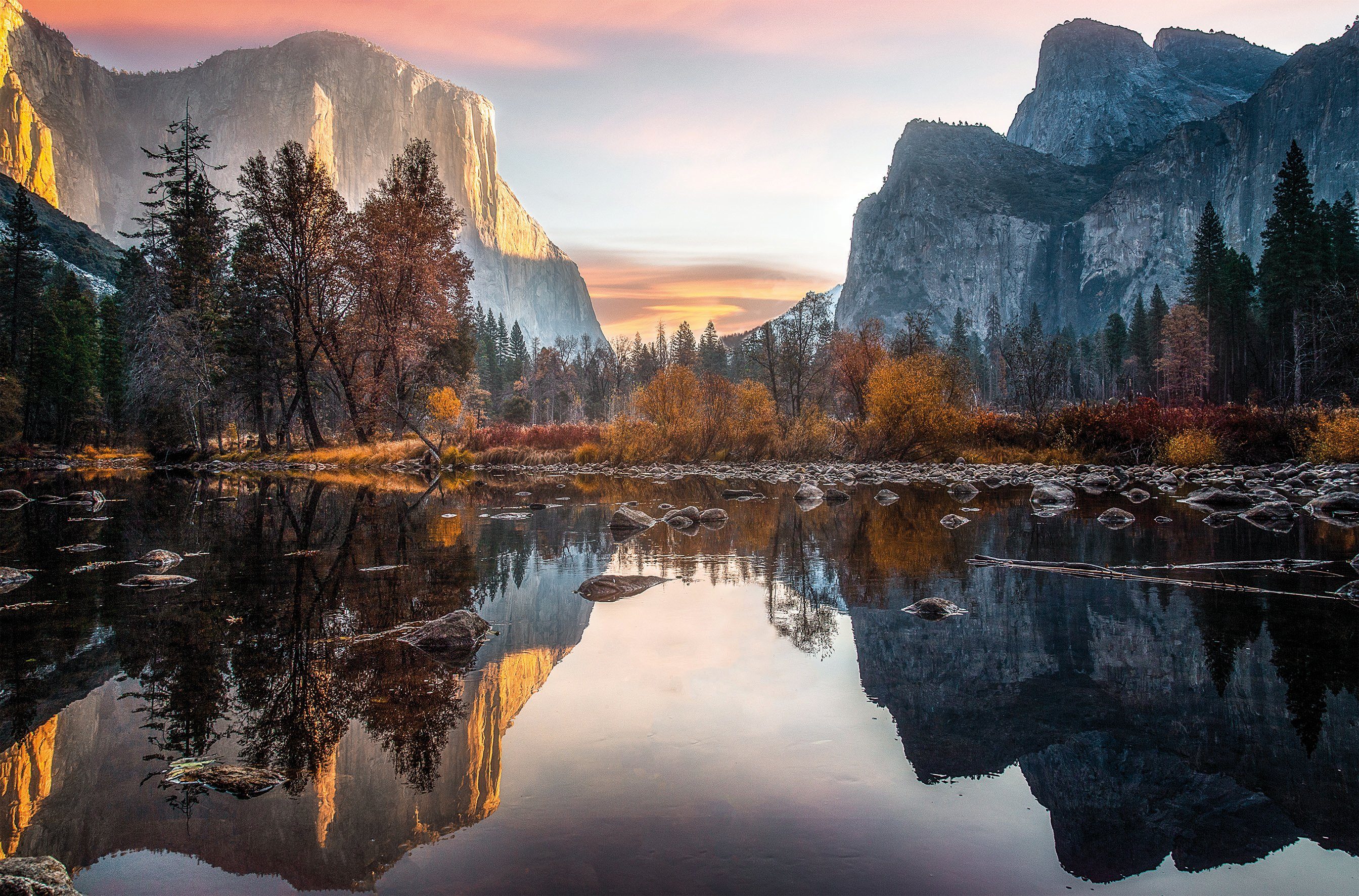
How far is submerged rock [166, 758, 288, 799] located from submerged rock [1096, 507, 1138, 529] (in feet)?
35.5

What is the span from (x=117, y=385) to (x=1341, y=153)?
214 m

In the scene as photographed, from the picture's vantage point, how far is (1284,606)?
5.55 meters

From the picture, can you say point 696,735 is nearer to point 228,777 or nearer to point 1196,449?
point 228,777

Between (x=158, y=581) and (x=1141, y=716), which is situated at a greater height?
(x=158, y=581)

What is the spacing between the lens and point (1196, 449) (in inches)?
858

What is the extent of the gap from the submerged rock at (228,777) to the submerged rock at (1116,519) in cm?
1083

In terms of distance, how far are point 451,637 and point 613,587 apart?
207cm

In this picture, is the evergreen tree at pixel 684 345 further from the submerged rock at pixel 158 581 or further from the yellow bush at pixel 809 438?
the submerged rock at pixel 158 581

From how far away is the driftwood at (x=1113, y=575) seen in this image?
19.7 feet

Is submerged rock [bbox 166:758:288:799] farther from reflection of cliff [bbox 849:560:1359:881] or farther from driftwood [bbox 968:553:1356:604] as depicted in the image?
driftwood [bbox 968:553:1356:604]

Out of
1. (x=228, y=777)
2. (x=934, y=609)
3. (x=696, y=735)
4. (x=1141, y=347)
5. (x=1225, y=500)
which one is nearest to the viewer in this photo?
(x=228, y=777)

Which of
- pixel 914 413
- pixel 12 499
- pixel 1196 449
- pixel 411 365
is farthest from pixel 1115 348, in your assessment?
pixel 12 499

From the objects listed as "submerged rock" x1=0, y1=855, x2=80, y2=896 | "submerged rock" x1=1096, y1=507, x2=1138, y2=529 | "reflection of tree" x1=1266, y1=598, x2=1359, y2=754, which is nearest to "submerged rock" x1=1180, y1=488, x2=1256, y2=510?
"submerged rock" x1=1096, y1=507, x2=1138, y2=529

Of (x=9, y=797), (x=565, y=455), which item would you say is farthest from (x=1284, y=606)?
(x=565, y=455)
